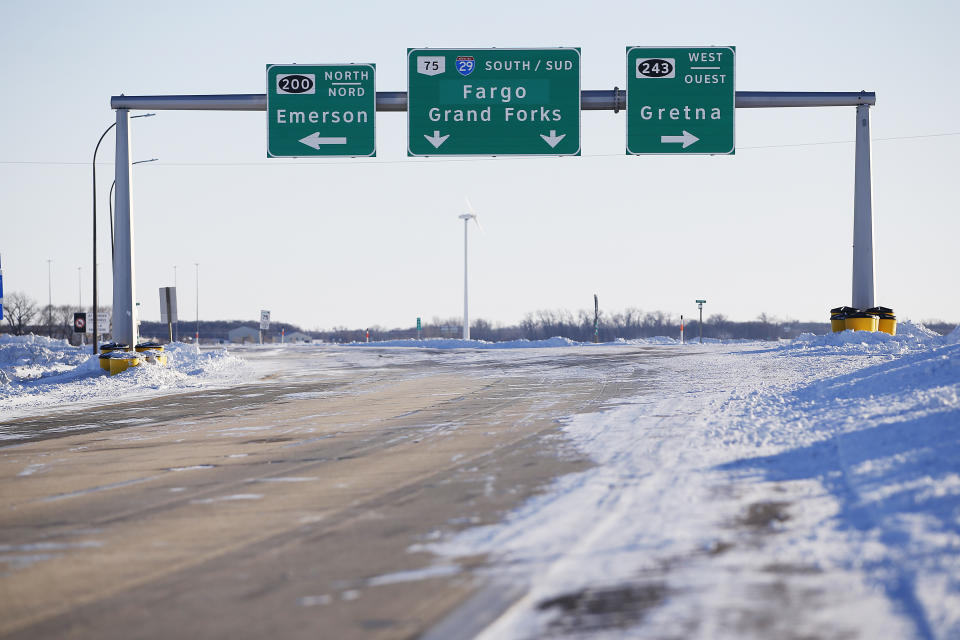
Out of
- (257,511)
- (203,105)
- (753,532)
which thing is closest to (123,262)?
(203,105)

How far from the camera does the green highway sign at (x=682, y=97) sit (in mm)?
20125

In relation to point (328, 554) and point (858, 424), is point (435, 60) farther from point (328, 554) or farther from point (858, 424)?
point (328, 554)

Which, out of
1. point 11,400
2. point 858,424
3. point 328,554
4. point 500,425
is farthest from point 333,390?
point 328,554

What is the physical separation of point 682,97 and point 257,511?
17405 mm

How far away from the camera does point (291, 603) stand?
3.99 metres

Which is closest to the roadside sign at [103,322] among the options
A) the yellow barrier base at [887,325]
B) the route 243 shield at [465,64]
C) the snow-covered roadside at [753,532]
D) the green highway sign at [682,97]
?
the route 243 shield at [465,64]

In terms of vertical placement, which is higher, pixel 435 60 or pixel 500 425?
pixel 435 60

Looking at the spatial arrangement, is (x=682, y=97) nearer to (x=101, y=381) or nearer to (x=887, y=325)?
(x=887, y=325)

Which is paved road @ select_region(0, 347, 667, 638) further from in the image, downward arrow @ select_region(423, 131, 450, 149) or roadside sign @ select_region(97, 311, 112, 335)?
roadside sign @ select_region(97, 311, 112, 335)

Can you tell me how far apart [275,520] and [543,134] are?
16063mm

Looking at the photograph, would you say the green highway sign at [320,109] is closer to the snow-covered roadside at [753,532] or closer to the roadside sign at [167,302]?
the roadside sign at [167,302]

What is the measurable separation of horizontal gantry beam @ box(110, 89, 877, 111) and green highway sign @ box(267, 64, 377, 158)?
0.40 metres

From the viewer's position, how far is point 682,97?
20188 mm

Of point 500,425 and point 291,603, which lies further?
point 500,425
